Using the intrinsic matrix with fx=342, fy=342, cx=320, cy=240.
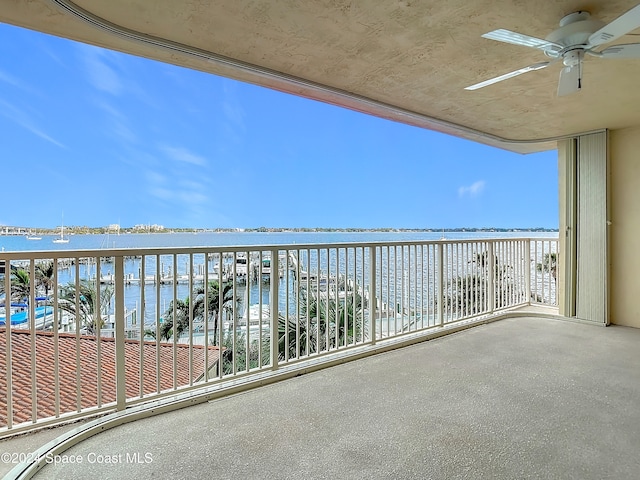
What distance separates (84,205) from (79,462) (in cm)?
2556

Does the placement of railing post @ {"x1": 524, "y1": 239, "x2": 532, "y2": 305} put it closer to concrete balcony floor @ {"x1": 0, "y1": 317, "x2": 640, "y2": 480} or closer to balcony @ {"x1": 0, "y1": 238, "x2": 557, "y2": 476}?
balcony @ {"x1": 0, "y1": 238, "x2": 557, "y2": 476}

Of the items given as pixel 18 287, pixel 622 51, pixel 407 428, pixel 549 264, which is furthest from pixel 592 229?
pixel 18 287

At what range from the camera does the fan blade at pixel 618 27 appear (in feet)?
5.03

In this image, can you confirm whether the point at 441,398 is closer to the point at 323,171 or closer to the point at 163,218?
the point at 163,218

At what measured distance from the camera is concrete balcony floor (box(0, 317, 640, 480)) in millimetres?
1513

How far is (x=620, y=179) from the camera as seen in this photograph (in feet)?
12.9

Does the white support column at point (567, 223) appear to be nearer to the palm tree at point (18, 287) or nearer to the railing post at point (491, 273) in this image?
the railing post at point (491, 273)

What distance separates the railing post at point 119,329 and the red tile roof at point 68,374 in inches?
3.8

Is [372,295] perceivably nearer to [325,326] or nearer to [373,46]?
[325,326]

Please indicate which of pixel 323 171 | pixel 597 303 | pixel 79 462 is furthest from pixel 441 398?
pixel 323 171

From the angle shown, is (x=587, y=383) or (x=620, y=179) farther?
(x=620, y=179)

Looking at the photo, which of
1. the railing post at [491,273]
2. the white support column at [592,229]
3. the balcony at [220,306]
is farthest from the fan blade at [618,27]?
the railing post at [491,273]

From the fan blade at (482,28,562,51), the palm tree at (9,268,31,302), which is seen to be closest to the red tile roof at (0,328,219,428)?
the palm tree at (9,268,31,302)

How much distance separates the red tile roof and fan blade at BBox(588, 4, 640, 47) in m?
2.93
